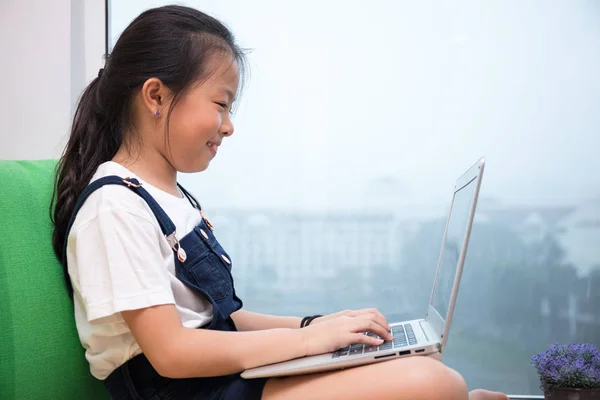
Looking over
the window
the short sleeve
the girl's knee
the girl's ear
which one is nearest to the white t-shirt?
the short sleeve

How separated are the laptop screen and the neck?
50 cm

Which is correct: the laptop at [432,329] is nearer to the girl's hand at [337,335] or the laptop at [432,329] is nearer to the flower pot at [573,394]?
the girl's hand at [337,335]

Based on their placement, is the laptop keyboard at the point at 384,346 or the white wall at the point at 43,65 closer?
the laptop keyboard at the point at 384,346

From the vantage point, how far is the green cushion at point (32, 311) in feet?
3.17

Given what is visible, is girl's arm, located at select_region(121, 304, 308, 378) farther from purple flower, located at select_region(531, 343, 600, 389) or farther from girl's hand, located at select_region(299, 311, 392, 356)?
purple flower, located at select_region(531, 343, 600, 389)

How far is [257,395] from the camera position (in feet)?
3.10

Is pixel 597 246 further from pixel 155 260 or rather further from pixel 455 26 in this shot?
pixel 155 260

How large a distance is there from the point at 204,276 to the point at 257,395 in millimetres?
208

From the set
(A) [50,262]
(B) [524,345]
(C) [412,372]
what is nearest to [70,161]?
(A) [50,262]

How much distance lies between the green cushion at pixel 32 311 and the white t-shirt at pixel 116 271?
1.4 inches

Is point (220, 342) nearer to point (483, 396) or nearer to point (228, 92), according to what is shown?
point (228, 92)

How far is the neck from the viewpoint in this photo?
1076 mm

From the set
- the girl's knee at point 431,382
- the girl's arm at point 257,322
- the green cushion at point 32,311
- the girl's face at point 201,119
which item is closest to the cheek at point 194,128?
the girl's face at point 201,119

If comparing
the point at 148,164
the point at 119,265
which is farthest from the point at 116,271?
the point at 148,164
